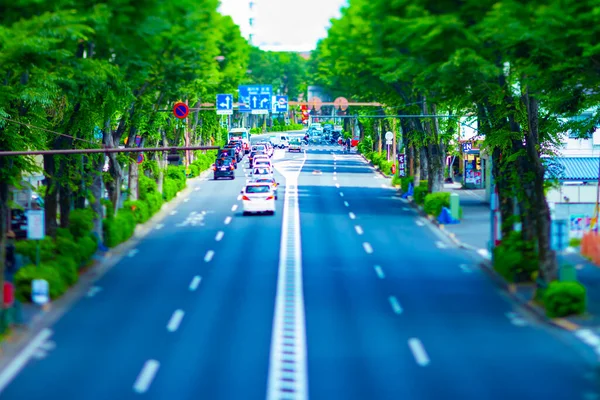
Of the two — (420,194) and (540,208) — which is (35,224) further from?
(420,194)

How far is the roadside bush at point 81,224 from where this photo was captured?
132ft

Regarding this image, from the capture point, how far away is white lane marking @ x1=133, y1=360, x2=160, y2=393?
2061cm

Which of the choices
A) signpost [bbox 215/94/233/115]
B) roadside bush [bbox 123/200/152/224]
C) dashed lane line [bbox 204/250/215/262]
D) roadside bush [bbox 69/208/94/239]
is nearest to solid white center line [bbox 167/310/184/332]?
dashed lane line [bbox 204/250/215/262]

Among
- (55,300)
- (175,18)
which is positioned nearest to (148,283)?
(55,300)

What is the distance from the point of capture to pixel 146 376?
2164 centimetres

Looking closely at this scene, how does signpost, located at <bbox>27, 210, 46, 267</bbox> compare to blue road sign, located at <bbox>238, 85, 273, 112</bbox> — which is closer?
signpost, located at <bbox>27, 210, 46, 267</bbox>

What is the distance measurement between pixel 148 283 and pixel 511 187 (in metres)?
13.6

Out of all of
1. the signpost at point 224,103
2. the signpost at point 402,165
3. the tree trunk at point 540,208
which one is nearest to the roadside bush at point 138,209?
the tree trunk at point 540,208

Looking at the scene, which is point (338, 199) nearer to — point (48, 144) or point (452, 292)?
point (48, 144)

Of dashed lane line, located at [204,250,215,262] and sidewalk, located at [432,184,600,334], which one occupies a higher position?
sidewalk, located at [432,184,600,334]

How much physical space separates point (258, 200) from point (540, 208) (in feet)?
79.1

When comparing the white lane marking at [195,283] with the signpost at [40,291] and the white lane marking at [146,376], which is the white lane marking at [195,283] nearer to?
the signpost at [40,291]

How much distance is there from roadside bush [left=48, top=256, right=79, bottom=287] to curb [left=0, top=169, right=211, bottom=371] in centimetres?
28

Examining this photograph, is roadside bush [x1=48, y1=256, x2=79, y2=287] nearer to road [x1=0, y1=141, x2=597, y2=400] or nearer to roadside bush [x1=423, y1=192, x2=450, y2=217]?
road [x1=0, y1=141, x2=597, y2=400]
